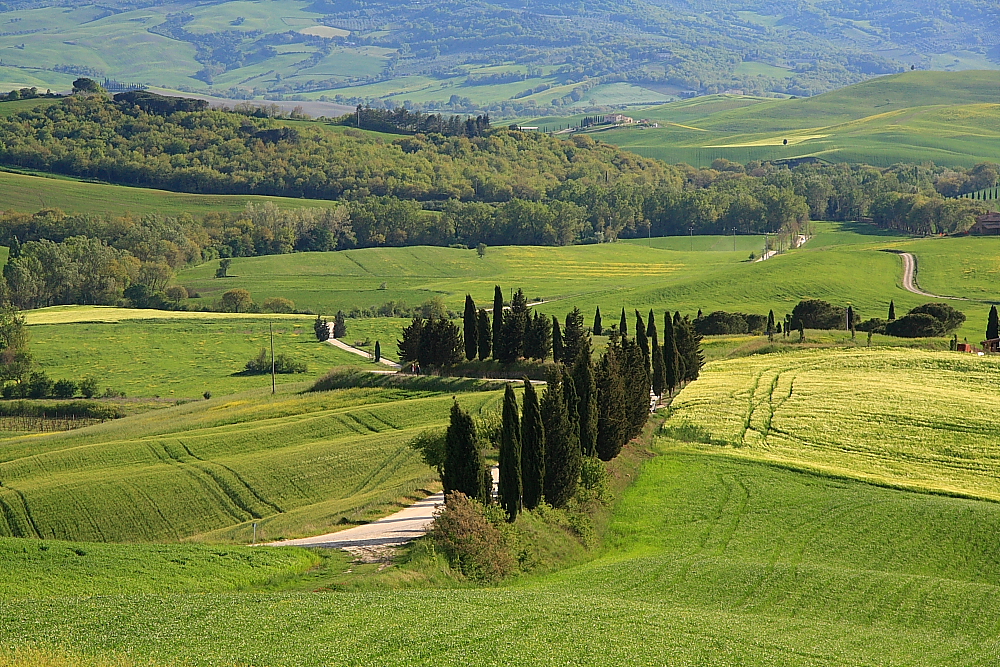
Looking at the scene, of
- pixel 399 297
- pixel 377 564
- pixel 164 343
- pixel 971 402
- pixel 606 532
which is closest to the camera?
pixel 377 564

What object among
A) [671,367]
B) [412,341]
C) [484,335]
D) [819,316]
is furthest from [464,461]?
[819,316]

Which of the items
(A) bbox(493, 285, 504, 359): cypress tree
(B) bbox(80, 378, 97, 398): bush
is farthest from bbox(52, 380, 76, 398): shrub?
(A) bbox(493, 285, 504, 359): cypress tree

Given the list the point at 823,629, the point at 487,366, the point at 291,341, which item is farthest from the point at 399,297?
the point at 823,629

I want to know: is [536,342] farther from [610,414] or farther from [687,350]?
[610,414]

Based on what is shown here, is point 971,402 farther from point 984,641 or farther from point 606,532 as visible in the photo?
point 984,641

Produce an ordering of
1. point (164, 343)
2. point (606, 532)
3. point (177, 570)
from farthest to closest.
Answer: point (164, 343), point (606, 532), point (177, 570)

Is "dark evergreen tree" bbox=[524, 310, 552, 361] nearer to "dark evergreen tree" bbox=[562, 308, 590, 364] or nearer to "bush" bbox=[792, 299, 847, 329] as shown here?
"dark evergreen tree" bbox=[562, 308, 590, 364]
